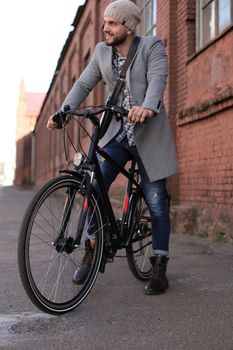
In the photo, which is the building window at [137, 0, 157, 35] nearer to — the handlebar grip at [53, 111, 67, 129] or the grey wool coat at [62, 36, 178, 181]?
the grey wool coat at [62, 36, 178, 181]

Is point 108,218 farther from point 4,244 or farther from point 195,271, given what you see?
point 4,244

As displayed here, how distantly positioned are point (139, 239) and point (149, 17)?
7256 millimetres

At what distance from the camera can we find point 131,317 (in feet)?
10.5

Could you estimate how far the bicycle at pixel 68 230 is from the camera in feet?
10.0

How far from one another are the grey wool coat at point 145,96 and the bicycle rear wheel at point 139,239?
0.35m

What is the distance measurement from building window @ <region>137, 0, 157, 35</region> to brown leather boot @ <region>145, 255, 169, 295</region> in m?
6.80

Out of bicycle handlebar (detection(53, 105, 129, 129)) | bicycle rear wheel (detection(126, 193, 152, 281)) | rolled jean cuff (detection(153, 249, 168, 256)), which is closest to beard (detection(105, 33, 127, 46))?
bicycle handlebar (detection(53, 105, 129, 129))

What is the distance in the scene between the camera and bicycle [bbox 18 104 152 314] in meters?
3.06

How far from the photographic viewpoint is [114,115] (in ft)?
12.0

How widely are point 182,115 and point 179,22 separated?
157 cm

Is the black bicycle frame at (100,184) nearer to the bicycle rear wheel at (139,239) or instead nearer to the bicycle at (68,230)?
the bicycle at (68,230)

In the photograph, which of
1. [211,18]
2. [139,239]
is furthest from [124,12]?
[211,18]

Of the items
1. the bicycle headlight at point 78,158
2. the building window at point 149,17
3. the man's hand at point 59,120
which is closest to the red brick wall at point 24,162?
the building window at point 149,17

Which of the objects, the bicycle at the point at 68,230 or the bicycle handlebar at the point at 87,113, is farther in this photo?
the bicycle handlebar at the point at 87,113
